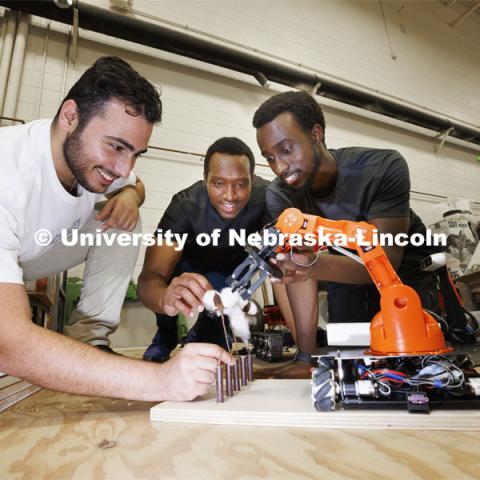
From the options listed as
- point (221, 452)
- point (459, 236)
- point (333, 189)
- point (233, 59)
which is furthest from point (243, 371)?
point (233, 59)

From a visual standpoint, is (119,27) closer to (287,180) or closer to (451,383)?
(287,180)

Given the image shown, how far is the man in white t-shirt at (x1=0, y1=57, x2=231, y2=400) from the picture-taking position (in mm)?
491

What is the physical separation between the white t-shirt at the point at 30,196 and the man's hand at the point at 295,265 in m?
0.47

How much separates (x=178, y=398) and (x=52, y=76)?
1.52 m

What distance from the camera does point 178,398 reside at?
54 cm

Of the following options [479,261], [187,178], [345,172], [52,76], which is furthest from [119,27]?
[479,261]

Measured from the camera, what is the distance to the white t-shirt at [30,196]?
675mm

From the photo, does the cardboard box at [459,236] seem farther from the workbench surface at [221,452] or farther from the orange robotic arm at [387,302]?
the workbench surface at [221,452]

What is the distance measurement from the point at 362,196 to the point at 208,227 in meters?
0.52

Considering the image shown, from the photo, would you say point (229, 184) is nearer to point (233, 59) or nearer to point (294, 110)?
point (294, 110)

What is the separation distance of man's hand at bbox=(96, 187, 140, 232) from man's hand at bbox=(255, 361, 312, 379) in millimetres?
607

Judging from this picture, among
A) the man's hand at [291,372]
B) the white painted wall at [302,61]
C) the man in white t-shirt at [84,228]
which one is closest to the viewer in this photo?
the man in white t-shirt at [84,228]

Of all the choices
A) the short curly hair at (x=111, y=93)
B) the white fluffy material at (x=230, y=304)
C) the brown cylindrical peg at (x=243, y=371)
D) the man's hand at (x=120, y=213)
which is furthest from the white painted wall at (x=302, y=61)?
the brown cylindrical peg at (x=243, y=371)

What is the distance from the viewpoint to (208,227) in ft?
3.89
